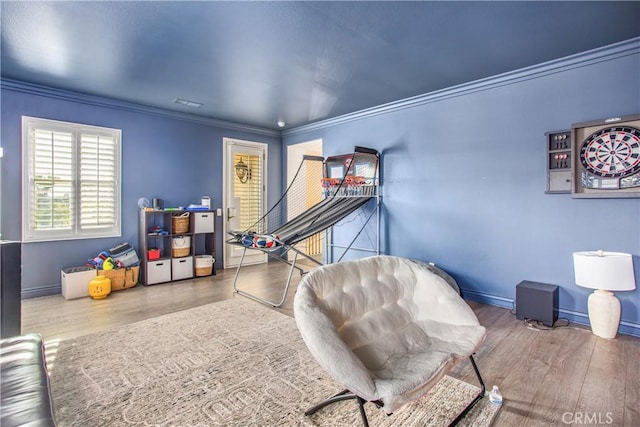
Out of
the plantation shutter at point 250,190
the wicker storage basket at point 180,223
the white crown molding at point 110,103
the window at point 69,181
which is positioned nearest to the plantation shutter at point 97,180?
the window at point 69,181

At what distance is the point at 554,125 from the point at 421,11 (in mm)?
1962

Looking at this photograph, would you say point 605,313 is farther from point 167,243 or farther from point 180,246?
point 167,243

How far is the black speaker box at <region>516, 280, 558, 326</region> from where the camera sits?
305 centimetres

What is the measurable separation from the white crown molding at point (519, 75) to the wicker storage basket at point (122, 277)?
12.9 feet

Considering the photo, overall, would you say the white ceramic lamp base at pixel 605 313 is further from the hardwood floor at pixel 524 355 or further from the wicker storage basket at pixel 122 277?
the wicker storage basket at pixel 122 277

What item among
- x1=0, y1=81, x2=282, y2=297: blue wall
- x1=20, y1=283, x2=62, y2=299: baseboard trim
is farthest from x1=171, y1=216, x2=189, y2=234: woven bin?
x1=20, y1=283, x2=62, y2=299: baseboard trim

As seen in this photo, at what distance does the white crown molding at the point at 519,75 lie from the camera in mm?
2885

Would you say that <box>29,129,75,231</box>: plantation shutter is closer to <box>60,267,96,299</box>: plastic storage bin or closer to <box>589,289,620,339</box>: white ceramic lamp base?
<box>60,267,96,299</box>: plastic storage bin

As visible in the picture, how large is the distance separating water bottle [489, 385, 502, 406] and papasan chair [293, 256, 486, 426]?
61mm

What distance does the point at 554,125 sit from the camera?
129 inches

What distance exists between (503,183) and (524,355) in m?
1.88

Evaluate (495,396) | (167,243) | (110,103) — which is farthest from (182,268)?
(495,396)

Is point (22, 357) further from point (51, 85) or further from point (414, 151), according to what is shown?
point (414, 151)

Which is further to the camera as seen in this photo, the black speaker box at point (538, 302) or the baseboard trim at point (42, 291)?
the baseboard trim at point (42, 291)
